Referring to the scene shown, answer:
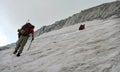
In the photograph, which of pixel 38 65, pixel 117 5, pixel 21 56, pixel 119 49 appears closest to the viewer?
pixel 119 49

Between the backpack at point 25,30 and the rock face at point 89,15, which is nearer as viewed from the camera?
the backpack at point 25,30

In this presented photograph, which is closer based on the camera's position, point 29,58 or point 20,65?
point 20,65

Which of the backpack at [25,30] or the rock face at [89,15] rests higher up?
the backpack at [25,30]

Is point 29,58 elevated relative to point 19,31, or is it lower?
lower

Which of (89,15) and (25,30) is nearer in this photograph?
(25,30)

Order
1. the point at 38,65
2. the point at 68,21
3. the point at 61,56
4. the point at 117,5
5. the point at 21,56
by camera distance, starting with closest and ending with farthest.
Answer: the point at 38,65 → the point at 61,56 → the point at 21,56 → the point at 117,5 → the point at 68,21

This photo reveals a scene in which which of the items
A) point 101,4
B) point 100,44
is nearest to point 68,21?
point 101,4

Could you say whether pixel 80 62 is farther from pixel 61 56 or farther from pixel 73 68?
pixel 61 56

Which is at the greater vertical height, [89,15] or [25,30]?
[25,30]

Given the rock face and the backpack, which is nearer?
the backpack

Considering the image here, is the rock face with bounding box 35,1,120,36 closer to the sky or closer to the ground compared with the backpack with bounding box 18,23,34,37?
closer to the ground

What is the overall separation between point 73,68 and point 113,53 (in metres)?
1.39

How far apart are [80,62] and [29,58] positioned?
3344 mm

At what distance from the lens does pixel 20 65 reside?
34.5 ft
